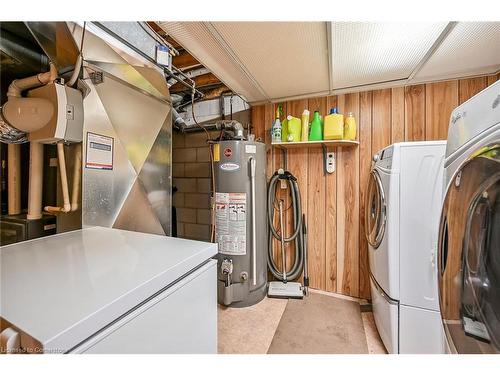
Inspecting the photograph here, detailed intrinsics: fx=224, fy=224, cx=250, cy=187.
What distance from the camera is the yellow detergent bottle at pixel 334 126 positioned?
2.04 meters

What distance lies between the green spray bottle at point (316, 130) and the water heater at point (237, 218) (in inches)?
21.2

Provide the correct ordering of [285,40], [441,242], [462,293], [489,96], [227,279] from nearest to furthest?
[489,96] → [462,293] → [441,242] → [285,40] → [227,279]

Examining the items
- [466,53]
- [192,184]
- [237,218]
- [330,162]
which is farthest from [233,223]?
[466,53]

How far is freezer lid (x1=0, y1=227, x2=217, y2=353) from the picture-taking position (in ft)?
1.37

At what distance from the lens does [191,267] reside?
74 centimetres

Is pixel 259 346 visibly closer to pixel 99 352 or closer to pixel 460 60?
pixel 99 352

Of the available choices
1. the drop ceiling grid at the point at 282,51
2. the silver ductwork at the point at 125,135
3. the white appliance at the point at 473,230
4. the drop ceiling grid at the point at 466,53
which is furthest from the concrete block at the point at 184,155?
the white appliance at the point at 473,230

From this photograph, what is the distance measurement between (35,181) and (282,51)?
5.66ft

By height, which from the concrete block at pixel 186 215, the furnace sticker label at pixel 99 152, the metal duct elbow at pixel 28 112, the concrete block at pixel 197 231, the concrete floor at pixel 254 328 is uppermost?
the metal duct elbow at pixel 28 112

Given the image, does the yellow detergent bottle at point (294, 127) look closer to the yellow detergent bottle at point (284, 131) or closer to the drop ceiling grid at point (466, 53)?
the yellow detergent bottle at point (284, 131)

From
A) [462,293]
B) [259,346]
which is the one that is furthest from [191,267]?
[259,346]

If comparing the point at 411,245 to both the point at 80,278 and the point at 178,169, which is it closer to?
the point at 80,278

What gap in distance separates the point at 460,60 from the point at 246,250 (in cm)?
217

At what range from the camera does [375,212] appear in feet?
5.62
